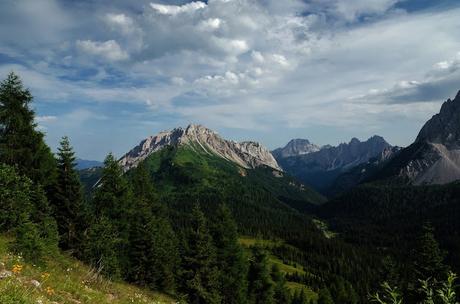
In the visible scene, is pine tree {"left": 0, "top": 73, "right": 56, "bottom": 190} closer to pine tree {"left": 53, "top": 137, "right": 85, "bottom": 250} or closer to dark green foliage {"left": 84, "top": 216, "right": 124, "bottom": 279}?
pine tree {"left": 53, "top": 137, "right": 85, "bottom": 250}

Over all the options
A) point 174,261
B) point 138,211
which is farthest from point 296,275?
point 138,211

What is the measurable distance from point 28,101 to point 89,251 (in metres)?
16.9

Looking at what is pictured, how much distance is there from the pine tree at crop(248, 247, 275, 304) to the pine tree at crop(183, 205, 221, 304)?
454 inches

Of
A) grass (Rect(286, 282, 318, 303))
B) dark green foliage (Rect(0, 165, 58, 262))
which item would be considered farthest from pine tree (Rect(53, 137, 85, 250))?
grass (Rect(286, 282, 318, 303))

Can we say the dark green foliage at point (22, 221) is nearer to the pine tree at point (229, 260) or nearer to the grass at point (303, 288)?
the pine tree at point (229, 260)

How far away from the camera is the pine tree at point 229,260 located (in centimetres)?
5362

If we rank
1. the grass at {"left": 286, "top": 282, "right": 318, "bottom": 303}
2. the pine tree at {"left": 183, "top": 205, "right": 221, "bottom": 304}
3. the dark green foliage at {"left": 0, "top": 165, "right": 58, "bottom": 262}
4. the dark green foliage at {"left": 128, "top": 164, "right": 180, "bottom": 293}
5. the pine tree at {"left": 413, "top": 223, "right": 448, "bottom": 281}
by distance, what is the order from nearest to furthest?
the dark green foliage at {"left": 0, "top": 165, "right": 58, "bottom": 262} → the pine tree at {"left": 413, "top": 223, "right": 448, "bottom": 281} → the pine tree at {"left": 183, "top": 205, "right": 221, "bottom": 304} → the dark green foliage at {"left": 128, "top": 164, "right": 180, "bottom": 293} → the grass at {"left": 286, "top": 282, "right": 318, "bottom": 303}

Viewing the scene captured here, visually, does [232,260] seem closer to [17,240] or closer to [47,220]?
[47,220]

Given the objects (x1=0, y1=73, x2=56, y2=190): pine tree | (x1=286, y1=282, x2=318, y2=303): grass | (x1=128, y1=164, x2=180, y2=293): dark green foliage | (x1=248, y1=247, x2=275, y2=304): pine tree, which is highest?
(x1=0, y1=73, x2=56, y2=190): pine tree

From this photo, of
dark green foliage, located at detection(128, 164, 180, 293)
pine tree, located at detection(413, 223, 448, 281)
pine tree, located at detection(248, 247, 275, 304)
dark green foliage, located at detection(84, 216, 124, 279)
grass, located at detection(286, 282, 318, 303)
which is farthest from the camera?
grass, located at detection(286, 282, 318, 303)

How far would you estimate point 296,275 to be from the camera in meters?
163

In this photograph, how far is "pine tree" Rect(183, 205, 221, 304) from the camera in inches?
1918

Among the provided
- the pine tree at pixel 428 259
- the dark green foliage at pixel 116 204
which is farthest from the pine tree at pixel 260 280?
the pine tree at pixel 428 259

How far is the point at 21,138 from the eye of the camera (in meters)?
39.9
